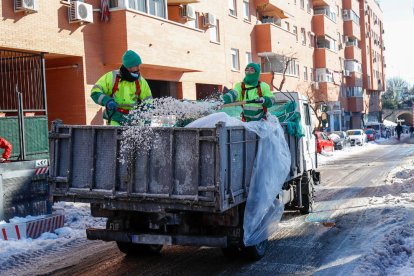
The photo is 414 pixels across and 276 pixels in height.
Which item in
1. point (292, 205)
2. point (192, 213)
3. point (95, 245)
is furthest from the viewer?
point (292, 205)

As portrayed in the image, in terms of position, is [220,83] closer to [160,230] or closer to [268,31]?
[268,31]

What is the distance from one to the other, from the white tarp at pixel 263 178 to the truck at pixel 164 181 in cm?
11

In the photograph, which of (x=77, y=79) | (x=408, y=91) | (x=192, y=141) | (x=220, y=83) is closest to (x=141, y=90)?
(x=192, y=141)

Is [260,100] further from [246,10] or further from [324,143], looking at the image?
[324,143]

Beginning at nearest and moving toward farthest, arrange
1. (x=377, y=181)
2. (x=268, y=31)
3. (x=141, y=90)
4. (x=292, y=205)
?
(x=141, y=90), (x=292, y=205), (x=377, y=181), (x=268, y=31)

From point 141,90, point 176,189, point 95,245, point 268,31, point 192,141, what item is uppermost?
point 268,31

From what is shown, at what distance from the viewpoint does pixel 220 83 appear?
23438 millimetres

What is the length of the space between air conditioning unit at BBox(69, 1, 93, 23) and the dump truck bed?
9.33 m

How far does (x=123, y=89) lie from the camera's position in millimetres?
7102

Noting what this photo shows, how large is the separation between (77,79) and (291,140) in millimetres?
9120

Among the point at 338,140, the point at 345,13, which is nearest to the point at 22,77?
the point at 338,140

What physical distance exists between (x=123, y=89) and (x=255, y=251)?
111 inches

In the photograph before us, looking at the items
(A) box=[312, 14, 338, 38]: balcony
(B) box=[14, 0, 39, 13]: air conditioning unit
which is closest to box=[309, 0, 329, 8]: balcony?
(A) box=[312, 14, 338, 38]: balcony

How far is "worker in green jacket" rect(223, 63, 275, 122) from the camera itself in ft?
26.8
